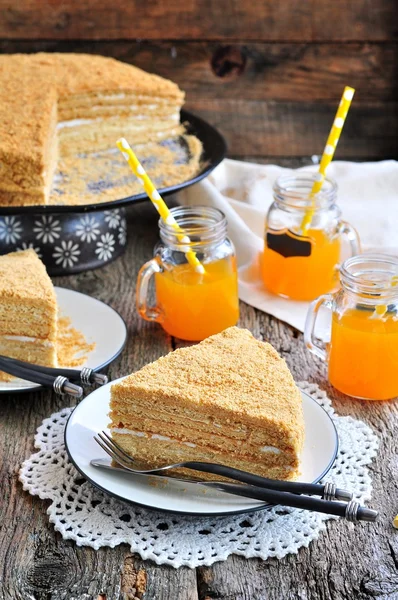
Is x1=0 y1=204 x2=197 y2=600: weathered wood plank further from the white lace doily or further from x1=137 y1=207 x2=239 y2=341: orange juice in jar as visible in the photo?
x1=137 y1=207 x2=239 y2=341: orange juice in jar

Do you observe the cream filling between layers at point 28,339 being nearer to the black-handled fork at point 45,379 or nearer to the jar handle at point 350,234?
the black-handled fork at point 45,379

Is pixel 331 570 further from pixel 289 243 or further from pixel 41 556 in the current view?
pixel 289 243

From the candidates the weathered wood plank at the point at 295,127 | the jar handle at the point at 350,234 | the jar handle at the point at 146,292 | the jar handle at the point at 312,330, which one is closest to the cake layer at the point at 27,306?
the jar handle at the point at 146,292

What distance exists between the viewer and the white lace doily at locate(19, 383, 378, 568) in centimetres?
151

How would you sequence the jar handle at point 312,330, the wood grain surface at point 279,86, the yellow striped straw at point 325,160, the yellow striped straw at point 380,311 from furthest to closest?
the wood grain surface at point 279,86
the yellow striped straw at point 325,160
the jar handle at point 312,330
the yellow striped straw at point 380,311

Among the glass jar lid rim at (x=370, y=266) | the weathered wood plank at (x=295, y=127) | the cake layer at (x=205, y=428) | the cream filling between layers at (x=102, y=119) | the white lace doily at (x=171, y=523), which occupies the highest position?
the glass jar lid rim at (x=370, y=266)

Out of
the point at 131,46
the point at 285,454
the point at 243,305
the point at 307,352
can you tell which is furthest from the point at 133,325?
the point at 131,46

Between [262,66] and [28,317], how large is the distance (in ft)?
6.83

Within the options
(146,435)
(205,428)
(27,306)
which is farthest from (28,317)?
(205,428)

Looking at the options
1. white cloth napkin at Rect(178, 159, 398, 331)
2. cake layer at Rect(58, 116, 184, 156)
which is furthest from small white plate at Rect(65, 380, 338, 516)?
cake layer at Rect(58, 116, 184, 156)

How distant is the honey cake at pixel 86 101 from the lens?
289 centimetres

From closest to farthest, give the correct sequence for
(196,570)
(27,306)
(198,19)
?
(196,570) < (27,306) < (198,19)

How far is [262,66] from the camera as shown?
12.1 ft

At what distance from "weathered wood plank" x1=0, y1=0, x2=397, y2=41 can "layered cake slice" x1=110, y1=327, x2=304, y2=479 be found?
2.24 metres
